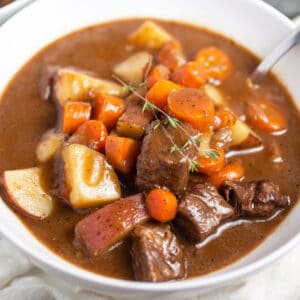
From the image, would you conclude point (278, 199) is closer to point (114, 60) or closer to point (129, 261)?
point (129, 261)

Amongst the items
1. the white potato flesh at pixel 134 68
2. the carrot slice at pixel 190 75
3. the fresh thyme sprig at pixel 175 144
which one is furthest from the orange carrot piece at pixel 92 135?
the carrot slice at pixel 190 75

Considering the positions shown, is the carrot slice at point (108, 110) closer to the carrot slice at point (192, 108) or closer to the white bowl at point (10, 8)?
the carrot slice at point (192, 108)

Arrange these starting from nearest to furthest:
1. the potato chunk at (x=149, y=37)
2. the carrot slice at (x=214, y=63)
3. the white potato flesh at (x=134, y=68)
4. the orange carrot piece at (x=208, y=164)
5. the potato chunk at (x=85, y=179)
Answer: the potato chunk at (x=85, y=179), the orange carrot piece at (x=208, y=164), the white potato flesh at (x=134, y=68), the carrot slice at (x=214, y=63), the potato chunk at (x=149, y=37)

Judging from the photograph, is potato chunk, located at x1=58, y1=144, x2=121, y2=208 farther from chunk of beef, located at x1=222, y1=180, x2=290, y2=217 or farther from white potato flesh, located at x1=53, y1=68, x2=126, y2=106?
chunk of beef, located at x1=222, y1=180, x2=290, y2=217

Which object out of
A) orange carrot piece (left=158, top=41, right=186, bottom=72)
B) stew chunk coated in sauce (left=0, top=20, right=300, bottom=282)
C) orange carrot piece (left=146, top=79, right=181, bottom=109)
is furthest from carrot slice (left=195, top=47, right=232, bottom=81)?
orange carrot piece (left=146, top=79, right=181, bottom=109)

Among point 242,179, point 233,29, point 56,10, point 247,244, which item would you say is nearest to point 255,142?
point 242,179

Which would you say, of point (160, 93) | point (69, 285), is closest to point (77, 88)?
point (160, 93)
